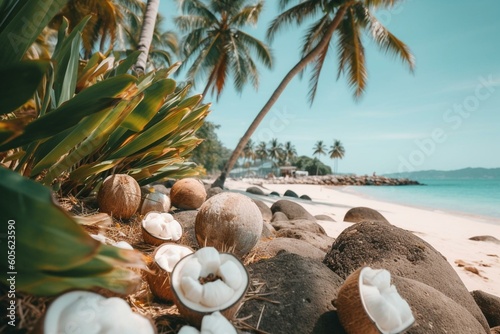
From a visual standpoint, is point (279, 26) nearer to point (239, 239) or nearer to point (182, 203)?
point (182, 203)

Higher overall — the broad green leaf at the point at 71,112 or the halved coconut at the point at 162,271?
the broad green leaf at the point at 71,112

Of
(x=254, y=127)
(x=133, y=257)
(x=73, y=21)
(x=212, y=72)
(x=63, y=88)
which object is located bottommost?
(x=133, y=257)

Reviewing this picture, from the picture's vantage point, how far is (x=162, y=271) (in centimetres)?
119

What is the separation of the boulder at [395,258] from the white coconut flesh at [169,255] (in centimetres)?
111

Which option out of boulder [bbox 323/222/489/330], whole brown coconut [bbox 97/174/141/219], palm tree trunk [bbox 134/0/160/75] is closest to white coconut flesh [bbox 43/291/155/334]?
whole brown coconut [bbox 97/174/141/219]

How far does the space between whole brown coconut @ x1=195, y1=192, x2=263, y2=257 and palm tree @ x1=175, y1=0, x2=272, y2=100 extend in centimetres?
1401

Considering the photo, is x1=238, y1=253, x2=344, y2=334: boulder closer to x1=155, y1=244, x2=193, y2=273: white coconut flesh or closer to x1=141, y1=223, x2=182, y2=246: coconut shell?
x1=155, y1=244, x2=193, y2=273: white coconut flesh

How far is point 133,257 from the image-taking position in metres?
0.75

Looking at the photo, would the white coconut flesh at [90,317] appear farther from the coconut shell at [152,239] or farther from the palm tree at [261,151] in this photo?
the palm tree at [261,151]

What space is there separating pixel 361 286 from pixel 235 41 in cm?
1688

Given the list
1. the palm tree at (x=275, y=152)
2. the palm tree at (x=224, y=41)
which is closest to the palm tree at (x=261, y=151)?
the palm tree at (x=275, y=152)

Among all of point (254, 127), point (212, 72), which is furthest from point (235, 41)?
point (254, 127)

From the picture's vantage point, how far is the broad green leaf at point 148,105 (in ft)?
6.03

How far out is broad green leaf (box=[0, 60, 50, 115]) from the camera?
31.5 inches
